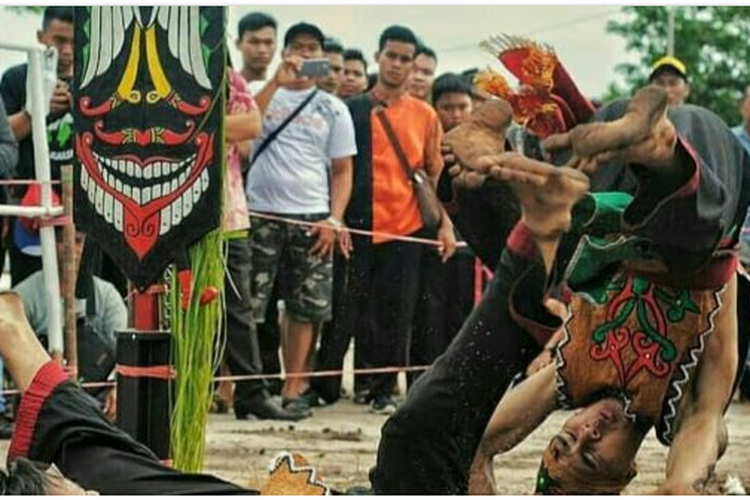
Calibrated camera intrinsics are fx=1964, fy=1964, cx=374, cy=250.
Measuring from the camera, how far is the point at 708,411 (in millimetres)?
4934

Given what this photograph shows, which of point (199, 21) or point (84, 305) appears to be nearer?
point (199, 21)

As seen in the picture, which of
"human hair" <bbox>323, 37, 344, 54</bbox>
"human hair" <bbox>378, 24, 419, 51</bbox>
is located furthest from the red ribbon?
"human hair" <bbox>323, 37, 344, 54</bbox>

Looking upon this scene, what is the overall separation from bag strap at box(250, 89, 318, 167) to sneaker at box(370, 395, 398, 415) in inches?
51.2

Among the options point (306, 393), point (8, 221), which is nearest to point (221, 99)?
point (8, 221)

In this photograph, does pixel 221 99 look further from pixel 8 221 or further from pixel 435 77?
pixel 435 77

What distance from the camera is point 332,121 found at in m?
8.52

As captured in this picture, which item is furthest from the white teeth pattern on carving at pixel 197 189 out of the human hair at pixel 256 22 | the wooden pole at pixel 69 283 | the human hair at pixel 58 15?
the human hair at pixel 256 22

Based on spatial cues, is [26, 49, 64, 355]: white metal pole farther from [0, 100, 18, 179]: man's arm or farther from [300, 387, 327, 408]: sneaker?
[300, 387, 327, 408]: sneaker

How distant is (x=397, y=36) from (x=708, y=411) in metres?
4.41

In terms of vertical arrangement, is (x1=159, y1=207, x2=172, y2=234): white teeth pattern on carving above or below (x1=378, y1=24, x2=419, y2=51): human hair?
below

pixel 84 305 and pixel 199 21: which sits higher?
pixel 199 21

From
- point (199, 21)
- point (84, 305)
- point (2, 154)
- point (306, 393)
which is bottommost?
point (306, 393)

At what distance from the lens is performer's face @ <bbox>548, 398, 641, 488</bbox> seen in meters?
5.09

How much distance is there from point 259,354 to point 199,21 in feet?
12.0
